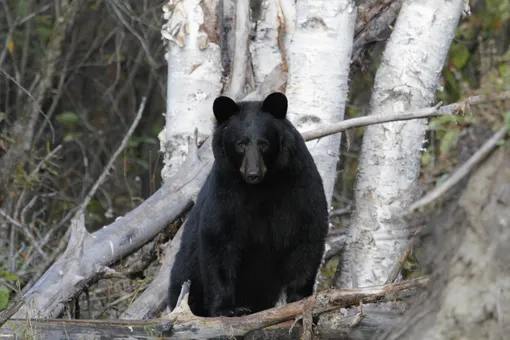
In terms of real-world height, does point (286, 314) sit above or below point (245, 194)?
below

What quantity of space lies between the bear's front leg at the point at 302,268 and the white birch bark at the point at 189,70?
6.27 feet

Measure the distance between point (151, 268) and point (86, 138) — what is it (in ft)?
14.8

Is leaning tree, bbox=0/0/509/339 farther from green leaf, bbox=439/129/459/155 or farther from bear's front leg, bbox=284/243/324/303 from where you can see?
green leaf, bbox=439/129/459/155

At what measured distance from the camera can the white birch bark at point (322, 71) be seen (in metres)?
5.63

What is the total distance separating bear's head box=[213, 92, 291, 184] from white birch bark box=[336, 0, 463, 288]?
154 cm

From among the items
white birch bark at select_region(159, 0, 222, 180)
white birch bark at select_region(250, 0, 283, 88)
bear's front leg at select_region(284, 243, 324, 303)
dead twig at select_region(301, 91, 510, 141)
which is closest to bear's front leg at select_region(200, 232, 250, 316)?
bear's front leg at select_region(284, 243, 324, 303)

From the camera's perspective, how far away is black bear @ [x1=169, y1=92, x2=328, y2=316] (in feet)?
13.9

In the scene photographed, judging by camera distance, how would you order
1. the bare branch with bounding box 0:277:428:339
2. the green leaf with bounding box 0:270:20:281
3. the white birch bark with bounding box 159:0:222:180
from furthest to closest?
the green leaf with bounding box 0:270:20:281
the white birch bark with bounding box 159:0:222:180
the bare branch with bounding box 0:277:428:339

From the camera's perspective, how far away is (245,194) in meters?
4.29

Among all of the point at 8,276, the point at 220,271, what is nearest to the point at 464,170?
the point at 220,271

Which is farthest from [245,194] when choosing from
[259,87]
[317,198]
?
[259,87]

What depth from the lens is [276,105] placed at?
4301 millimetres

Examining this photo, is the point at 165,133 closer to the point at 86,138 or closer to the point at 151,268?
the point at 151,268

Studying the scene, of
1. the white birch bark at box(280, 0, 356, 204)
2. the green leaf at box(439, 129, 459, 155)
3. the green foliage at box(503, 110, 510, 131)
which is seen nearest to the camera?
the green foliage at box(503, 110, 510, 131)
